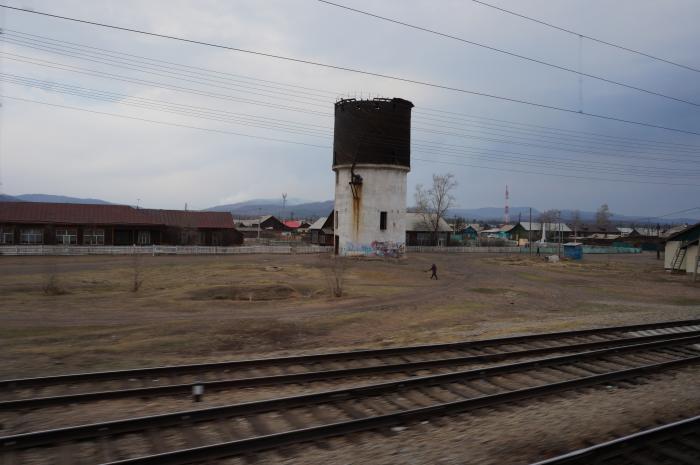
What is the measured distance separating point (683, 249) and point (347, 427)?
4858cm

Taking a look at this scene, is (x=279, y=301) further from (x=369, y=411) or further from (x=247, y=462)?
(x=247, y=462)

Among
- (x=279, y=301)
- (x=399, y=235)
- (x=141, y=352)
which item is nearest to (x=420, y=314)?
(x=279, y=301)

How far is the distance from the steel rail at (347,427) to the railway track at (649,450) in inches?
89.3

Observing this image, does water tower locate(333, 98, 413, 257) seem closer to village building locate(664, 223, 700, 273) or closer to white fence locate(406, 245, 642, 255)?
white fence locate(406, 245, 642, 255)

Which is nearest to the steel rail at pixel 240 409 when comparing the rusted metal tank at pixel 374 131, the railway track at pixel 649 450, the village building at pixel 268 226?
the railway track at pixel 649 450

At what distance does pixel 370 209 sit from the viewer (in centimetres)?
4816

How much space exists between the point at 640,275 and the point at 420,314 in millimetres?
33362

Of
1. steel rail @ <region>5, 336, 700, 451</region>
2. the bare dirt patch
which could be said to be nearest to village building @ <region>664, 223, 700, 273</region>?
the bare dirt patch

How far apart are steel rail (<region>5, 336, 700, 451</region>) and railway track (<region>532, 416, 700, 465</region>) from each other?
358 cm

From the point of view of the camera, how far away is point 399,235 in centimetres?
5025

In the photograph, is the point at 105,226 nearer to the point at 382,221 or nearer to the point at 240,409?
the point at 382,221

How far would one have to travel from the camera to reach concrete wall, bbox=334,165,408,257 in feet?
157

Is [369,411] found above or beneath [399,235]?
beneath

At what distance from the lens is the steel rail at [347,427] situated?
6.23 metres
